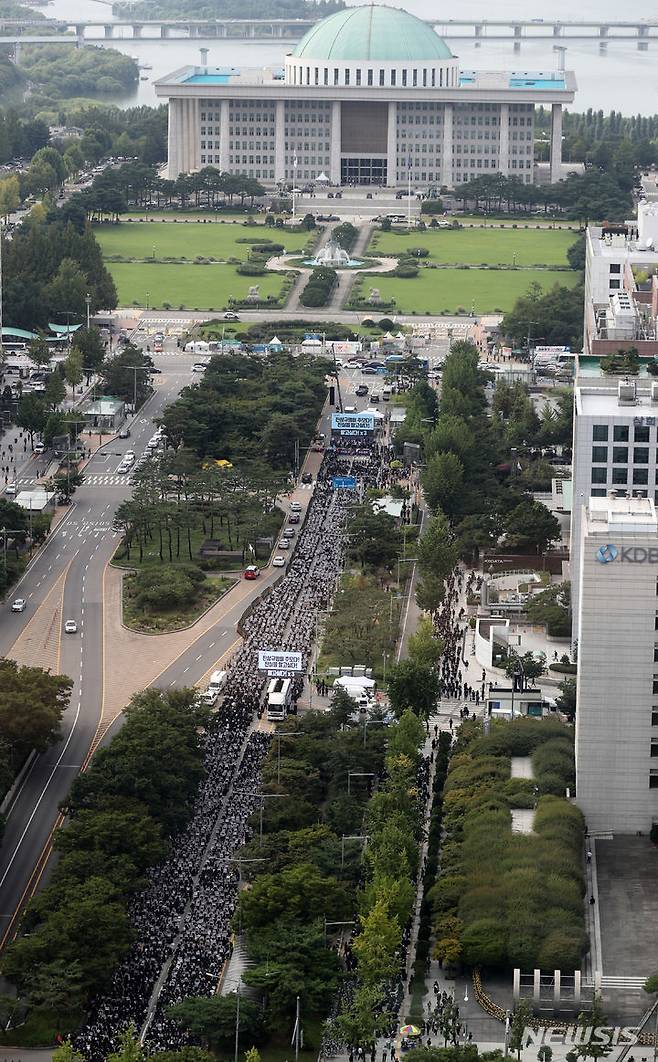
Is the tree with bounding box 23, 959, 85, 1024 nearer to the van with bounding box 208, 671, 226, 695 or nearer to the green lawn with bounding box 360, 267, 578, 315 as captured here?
the van with bounding box 208, 671, 226, 695

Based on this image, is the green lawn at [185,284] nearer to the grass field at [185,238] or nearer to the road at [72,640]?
the grass field at [185,238]

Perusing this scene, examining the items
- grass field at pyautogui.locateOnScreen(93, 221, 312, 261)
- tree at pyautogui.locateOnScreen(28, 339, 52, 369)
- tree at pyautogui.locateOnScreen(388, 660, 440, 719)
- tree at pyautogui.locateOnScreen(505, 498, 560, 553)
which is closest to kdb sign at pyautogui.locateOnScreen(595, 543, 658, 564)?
tree at pyautogui.locateOnScreen(388, 660, 440, 719)

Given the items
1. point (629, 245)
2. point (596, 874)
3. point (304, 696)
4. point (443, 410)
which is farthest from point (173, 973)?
point (629, 245)

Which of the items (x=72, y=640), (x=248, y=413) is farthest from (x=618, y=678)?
(x=248, y=413)

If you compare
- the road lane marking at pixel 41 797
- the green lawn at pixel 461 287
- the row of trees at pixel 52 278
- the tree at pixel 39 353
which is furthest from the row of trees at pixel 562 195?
the road lane marking at pixel 41 797

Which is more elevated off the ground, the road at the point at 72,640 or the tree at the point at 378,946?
the tree at the point at 378,946

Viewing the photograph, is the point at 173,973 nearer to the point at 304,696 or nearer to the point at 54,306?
the point at 304,696
